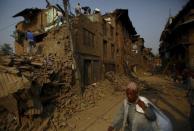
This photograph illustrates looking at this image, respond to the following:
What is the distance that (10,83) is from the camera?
265 inches

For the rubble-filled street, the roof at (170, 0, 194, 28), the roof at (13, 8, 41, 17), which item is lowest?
the rubble-filled street

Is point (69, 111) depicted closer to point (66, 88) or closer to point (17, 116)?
point (66, 88)

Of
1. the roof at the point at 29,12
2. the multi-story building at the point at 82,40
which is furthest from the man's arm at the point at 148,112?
the roof at the point at 29,12

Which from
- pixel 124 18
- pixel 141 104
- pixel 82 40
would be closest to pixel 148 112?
pixel 141 104

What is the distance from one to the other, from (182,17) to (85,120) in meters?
23.6

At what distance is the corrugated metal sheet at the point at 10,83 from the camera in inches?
260

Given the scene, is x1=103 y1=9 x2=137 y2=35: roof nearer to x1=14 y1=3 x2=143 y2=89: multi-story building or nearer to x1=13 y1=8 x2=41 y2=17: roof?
x1=14 y1=3 x2=143 y2=89: multi-story building

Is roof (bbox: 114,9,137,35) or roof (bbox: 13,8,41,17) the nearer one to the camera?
roof (bbox: 13,8,41,17)

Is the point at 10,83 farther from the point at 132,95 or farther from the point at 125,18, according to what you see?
the point at 125,18

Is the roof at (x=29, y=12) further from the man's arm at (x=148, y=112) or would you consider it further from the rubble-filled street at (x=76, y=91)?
the man's arm at (x=148, y=112)

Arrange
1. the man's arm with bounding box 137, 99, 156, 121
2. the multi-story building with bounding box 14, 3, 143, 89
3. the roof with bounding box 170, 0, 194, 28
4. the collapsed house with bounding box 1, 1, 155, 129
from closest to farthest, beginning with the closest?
1. the man's arm with bounding box 137, 99, 156, 121
2. the collapsed house with bounding box 1, 1, 155, 129
3. the multi-story building with bounding box 14, 3, 143, 89
4. the roof with bounding box 170, 0, 194, 28

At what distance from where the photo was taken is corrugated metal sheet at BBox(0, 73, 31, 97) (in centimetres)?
659

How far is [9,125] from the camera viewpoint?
21.9ft

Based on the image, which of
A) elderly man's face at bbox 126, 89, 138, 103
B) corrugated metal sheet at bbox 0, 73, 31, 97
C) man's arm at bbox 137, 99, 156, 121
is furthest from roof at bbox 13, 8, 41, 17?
man's arm at bbox 137, 99, 156, 121
